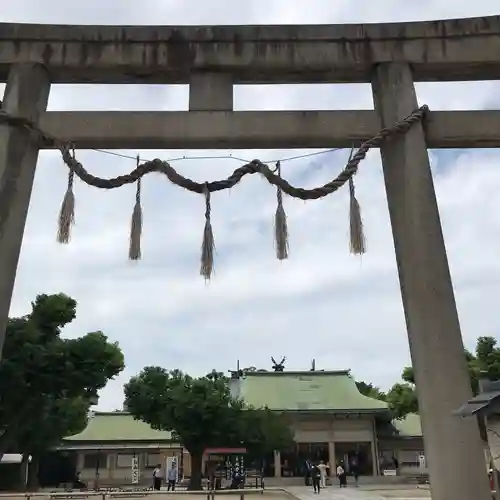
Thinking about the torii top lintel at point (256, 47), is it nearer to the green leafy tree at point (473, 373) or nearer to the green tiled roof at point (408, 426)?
the green leafy tree at point (473, 373)

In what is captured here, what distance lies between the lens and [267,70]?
21.4 feet

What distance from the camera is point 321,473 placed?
24625mm

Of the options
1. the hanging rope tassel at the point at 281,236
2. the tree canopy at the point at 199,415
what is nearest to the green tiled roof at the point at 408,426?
the tree canopy at the point at 199,415

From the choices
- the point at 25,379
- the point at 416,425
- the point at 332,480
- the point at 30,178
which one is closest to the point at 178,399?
the point at 25,379

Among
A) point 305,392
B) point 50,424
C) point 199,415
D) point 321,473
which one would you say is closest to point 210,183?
point 199,415

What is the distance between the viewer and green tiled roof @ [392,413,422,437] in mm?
30453

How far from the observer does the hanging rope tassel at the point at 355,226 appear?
610 centimetres

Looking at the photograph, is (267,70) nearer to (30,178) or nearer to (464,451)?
(30,178)

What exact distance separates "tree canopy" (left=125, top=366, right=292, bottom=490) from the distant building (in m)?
3.51

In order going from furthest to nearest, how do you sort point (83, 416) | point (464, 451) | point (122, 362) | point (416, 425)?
point (416, 425)
point (83, 416)
point (122, 362)
point (464, 451)

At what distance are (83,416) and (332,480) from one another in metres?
11.3

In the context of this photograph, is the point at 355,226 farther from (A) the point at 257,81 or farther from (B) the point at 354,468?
(B) the point at 354,468

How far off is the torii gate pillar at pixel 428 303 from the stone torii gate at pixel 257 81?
0.7 inches

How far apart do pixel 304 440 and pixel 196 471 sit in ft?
21.4
